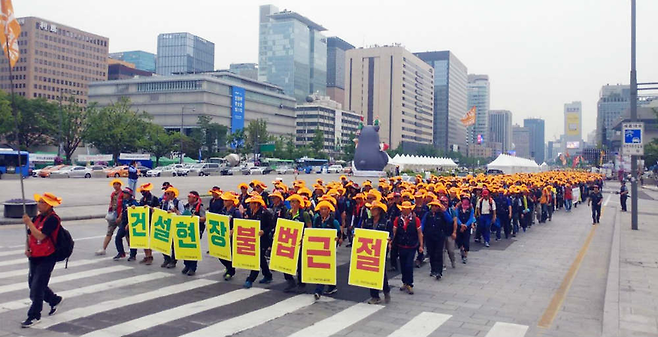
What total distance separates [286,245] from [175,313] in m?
2.38

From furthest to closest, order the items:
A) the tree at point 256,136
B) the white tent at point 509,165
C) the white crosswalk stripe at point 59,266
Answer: the tree at point 256,136 → the white tent at point 509,165 → the white crosswalk stripe at point 59,266

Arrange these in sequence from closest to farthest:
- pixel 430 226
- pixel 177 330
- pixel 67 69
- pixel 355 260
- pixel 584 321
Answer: pixel 177 330 → pixel 584 321 → pixel 355 260 → pixel 430 226 → pixel 67 69

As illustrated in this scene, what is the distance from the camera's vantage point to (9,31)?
7273 mm

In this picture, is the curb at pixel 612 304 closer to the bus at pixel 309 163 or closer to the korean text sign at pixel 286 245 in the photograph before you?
the korean text sign at pixel 286 245

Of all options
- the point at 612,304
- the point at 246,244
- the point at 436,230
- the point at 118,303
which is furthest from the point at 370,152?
the point at 118,303

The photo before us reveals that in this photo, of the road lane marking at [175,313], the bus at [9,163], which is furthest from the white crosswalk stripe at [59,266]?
the bus at [9,163]

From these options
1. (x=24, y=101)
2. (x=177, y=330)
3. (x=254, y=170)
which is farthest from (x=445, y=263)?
(x=24, y=101)

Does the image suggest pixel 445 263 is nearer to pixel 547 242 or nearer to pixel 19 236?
pixel 547 242

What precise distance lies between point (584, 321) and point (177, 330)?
6174 millimetres

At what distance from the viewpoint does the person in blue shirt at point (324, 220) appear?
9.40 m

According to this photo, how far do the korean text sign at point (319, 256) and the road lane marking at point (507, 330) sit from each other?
286 cm

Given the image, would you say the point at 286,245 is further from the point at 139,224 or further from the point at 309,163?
the point at 309,163

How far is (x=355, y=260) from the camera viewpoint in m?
9.32

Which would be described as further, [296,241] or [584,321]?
[296,241]
